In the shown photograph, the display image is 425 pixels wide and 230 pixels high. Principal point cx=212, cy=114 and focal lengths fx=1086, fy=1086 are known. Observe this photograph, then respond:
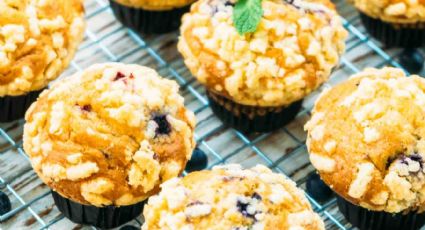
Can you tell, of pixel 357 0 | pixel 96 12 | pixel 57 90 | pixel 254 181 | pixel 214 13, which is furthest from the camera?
pixel 96 12

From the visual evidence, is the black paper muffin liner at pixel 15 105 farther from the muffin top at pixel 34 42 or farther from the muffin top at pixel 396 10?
the muffin top at pixel 396 10

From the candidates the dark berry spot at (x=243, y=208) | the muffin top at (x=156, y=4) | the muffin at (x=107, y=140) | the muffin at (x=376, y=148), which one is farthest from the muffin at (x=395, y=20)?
the dark berry spot at (x=243, y=208)

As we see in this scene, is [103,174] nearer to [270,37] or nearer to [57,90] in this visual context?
[57,90]

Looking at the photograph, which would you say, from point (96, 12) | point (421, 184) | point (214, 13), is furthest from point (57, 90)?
point (421, 184)

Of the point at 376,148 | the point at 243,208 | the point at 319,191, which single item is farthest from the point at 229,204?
the point at 319,191

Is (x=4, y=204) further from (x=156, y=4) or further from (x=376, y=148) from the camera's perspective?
(x=376, y=148)

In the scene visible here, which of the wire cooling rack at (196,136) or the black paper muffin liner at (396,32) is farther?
the black paper muffin liner at (396,32)
